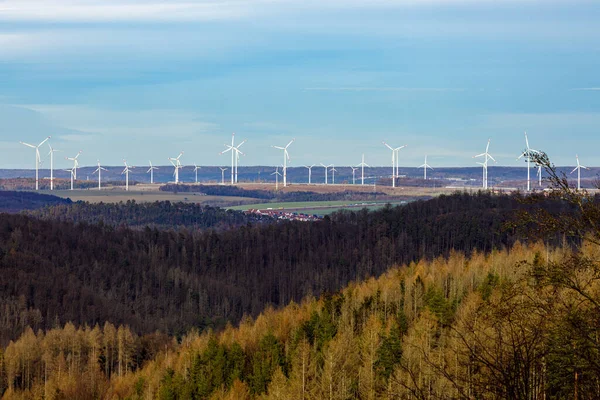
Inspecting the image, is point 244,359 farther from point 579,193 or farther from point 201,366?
point 579,193

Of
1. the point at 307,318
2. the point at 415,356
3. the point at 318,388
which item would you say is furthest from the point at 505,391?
the point at 307,318

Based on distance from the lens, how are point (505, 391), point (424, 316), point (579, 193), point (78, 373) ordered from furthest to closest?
point (78, 373)
point (424, 316)
point (579, 193)
point (505, 391)

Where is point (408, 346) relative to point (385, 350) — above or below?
above

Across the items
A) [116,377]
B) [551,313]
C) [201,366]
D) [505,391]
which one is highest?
[551,313]

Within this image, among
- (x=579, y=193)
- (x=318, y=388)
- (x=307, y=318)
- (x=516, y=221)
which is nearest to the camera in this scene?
(x=579, y=193)

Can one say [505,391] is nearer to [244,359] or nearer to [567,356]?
[567,356]

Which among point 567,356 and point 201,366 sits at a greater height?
point 567,356

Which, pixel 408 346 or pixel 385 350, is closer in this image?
pixel 408 346

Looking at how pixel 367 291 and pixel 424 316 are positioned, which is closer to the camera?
pixel 424 316
